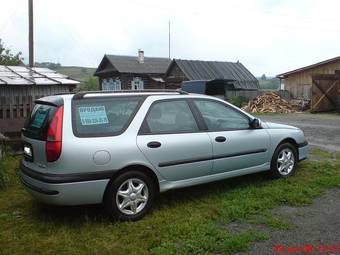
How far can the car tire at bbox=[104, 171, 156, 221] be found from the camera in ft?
15.1

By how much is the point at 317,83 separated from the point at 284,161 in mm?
18586

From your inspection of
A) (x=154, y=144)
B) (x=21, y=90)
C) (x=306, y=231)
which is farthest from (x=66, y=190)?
(x=21, y=90)

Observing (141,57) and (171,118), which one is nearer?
(171,118)

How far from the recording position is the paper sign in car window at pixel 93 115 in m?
4.62

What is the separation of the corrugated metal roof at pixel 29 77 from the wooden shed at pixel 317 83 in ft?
55.9

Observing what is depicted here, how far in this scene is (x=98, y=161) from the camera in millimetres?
4480

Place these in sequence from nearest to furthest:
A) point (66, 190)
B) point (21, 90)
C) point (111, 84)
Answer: point (66, 190)
point (21, 90)
point (111, 84)

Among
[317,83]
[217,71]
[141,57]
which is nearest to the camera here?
[317,83]

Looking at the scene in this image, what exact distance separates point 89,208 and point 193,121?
184cm

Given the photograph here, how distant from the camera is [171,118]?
17.3 feet

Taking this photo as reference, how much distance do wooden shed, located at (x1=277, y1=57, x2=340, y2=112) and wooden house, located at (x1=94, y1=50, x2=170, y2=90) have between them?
12.3 meters

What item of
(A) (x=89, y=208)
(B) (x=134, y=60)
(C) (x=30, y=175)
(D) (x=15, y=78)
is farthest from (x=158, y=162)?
(B) (x=134, y=60)

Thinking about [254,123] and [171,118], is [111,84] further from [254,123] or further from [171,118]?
[171,118]

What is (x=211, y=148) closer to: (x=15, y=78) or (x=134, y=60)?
(x=15, y=78)
